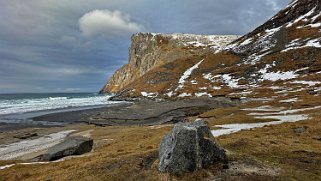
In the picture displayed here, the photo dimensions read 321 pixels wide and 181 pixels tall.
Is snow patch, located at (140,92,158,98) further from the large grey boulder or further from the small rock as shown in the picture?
the large grey boulder

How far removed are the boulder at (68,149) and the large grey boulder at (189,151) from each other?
54.9ft

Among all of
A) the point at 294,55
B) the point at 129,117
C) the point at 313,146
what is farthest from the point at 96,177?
the point at 294,55

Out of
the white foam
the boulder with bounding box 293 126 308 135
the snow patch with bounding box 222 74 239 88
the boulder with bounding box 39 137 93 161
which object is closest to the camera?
the boulder with bounding box 39 137 93 161

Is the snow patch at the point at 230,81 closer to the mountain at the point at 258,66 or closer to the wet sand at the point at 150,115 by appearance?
the mountain at the point at 258,66

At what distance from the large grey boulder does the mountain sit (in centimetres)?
7953

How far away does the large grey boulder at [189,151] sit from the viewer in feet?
57.7

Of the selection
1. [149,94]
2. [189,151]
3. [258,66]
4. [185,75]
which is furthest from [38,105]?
[189,151]

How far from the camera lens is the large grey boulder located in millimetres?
17594

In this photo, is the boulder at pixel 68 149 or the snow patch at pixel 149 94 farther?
the snow patch at pixel 149 94

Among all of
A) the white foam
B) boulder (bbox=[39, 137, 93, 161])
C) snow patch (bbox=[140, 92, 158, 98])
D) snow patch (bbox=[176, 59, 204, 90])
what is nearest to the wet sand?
boulder (bbox=[39, 137, 93, 161])

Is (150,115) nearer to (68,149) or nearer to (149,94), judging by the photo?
(68,149)

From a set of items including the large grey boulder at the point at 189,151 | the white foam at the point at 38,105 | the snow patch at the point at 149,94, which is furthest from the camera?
the snow patch at the point at 149,94

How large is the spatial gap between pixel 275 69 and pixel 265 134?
328ft

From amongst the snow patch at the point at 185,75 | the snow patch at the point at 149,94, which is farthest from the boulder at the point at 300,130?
the snow patch at the point at 149,94
